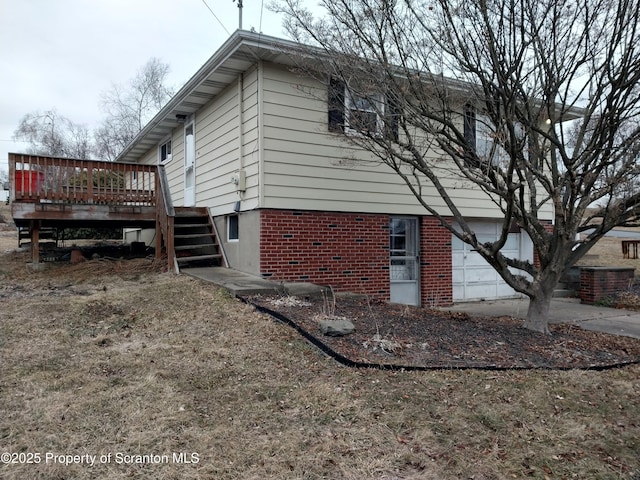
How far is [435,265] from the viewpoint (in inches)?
380

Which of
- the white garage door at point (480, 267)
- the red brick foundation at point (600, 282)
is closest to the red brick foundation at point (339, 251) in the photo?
the white garage door at point (480, 267)

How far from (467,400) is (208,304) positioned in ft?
12.2

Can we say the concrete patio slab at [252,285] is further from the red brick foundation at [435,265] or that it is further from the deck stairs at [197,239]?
the red brick foundation at [435,265]

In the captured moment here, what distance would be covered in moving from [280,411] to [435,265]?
6891mm

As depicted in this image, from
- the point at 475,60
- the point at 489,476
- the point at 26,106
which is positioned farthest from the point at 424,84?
the point at 26,106

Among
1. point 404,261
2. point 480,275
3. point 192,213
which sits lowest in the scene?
point 480,275

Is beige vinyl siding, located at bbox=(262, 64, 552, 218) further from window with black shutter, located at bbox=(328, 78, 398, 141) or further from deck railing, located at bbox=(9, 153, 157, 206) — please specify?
deck railing, located at bbox=(9, 153, 157, 206)

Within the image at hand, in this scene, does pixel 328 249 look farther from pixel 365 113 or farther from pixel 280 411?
pixel 280 411

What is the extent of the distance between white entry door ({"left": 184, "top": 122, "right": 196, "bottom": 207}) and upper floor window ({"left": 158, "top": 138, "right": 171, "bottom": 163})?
1629 millimetres

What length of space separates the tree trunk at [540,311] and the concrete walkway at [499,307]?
138 centimetres

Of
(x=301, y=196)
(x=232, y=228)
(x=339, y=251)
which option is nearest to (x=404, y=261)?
(x=339, y=251)

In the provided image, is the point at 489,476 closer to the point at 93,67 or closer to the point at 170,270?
the point at 170,270

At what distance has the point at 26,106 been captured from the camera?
3916 cm

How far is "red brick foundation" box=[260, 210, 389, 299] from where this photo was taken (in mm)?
7801
